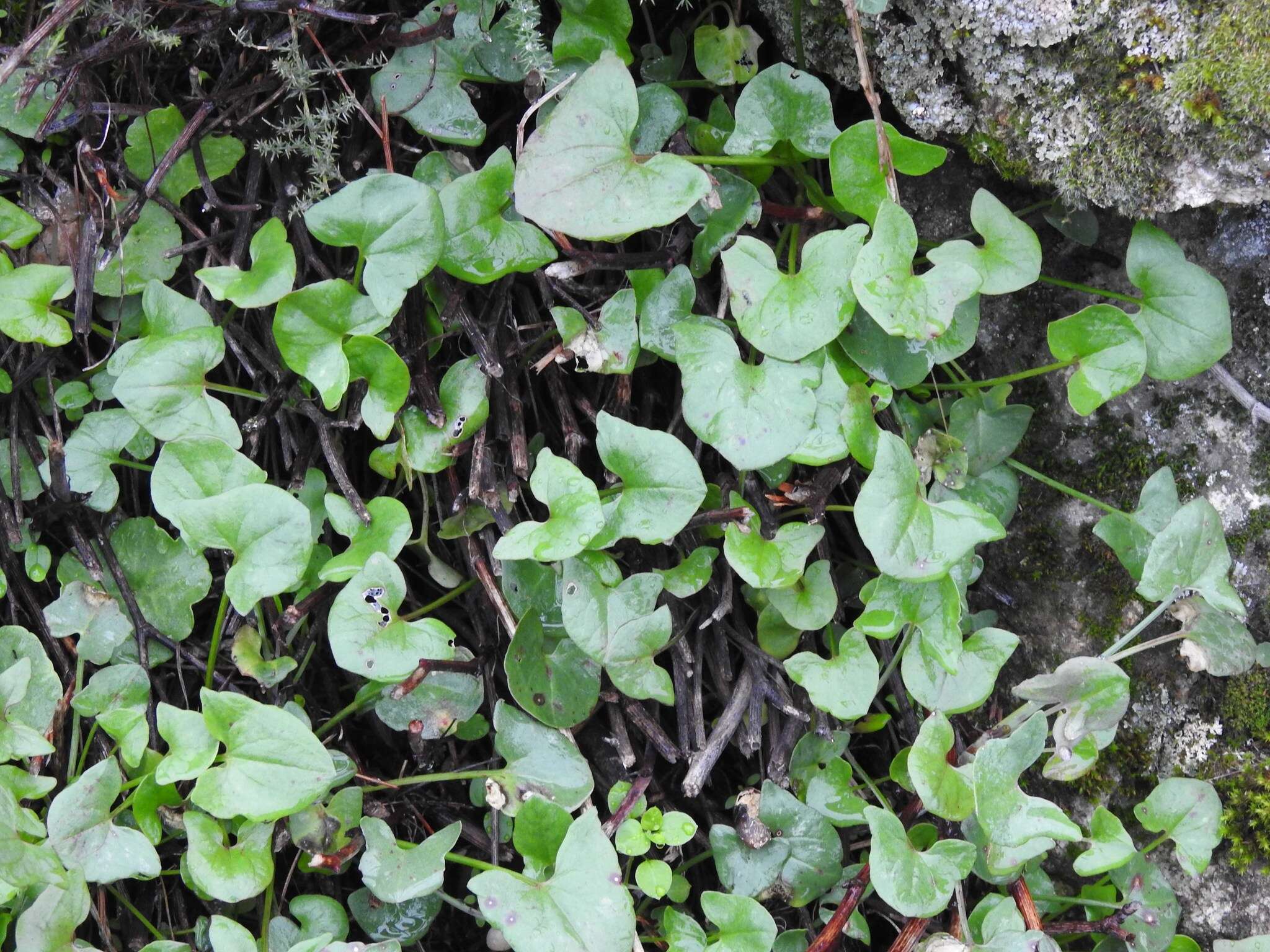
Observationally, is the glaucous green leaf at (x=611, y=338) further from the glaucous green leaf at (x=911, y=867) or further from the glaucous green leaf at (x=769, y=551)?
the glaucous green leaf at (x=911, y=867)

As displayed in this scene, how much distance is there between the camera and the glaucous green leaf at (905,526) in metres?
1.02

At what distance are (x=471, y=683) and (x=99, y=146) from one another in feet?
2.70

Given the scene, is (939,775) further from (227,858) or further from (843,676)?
(227,858)

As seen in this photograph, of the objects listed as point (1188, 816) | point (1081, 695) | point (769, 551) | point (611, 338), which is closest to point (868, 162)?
point (611, 338)

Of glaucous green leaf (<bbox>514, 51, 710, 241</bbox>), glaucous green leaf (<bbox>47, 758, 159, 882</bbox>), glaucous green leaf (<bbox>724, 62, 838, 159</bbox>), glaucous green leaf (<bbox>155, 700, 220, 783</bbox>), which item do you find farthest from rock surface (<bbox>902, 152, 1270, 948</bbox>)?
glaucous green leaf (<bbox>47, 758, 159, 882</bbox>)

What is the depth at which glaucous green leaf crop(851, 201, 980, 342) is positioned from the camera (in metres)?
1.03

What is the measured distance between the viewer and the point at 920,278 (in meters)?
1.06

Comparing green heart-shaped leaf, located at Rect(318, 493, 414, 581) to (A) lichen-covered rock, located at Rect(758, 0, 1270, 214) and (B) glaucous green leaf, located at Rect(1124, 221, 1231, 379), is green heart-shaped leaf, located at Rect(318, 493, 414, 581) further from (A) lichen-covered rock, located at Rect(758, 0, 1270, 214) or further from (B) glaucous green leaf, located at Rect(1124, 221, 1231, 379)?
(B) glaucous green leaf, located at Rect(1124, 221, 1231, 379)

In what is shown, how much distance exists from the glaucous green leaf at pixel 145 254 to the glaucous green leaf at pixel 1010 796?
117 centimetres

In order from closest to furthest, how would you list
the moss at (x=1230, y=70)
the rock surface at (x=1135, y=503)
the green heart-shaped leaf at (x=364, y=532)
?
the moss at (x=1230, y=70), the green heart-shaped leaf at (x=364, y=532), the rock surface at (x=1135, y=503)

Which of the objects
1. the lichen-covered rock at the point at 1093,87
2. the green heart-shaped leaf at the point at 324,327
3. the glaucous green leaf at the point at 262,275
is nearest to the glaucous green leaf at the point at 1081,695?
the lichen-covered rock at the point at 1093,87

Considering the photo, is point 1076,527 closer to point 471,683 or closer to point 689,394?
point 689,394

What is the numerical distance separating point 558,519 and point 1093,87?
784 mm

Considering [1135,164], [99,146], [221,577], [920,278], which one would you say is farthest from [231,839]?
[1135,164]
